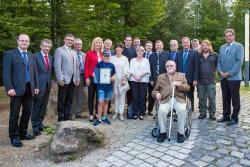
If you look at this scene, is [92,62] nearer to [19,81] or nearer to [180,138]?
[19,81]

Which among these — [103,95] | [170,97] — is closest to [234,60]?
[170,97]

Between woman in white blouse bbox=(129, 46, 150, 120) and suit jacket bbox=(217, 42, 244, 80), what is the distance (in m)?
1.81

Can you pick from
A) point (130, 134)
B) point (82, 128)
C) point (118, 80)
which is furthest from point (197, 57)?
point (82, 128)

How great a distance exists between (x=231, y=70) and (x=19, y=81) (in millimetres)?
4433

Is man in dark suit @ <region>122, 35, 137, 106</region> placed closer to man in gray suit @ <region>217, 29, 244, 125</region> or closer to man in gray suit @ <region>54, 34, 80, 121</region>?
man in gray suit @ <region>54, 34, 80, 121</region>

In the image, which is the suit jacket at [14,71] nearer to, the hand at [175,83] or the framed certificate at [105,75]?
the framed certificate at [105,75]

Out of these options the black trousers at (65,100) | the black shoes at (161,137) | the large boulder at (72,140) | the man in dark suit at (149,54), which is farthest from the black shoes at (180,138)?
the black trousers at (65,100)

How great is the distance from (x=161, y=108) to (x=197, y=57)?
2.14m

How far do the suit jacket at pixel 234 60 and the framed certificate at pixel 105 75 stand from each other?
2.61 metres

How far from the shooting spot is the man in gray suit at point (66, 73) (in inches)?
283

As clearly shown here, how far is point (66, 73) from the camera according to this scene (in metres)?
7.32

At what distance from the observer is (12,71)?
591 centimetres

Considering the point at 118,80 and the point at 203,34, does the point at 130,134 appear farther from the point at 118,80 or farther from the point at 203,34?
the point at 203,34

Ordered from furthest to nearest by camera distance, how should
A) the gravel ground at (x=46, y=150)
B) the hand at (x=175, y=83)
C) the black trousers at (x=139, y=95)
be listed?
the black trousers at (x=139, y=95), the hand at (x=175, y=83), the gravel ground at (x=46, y=150)
